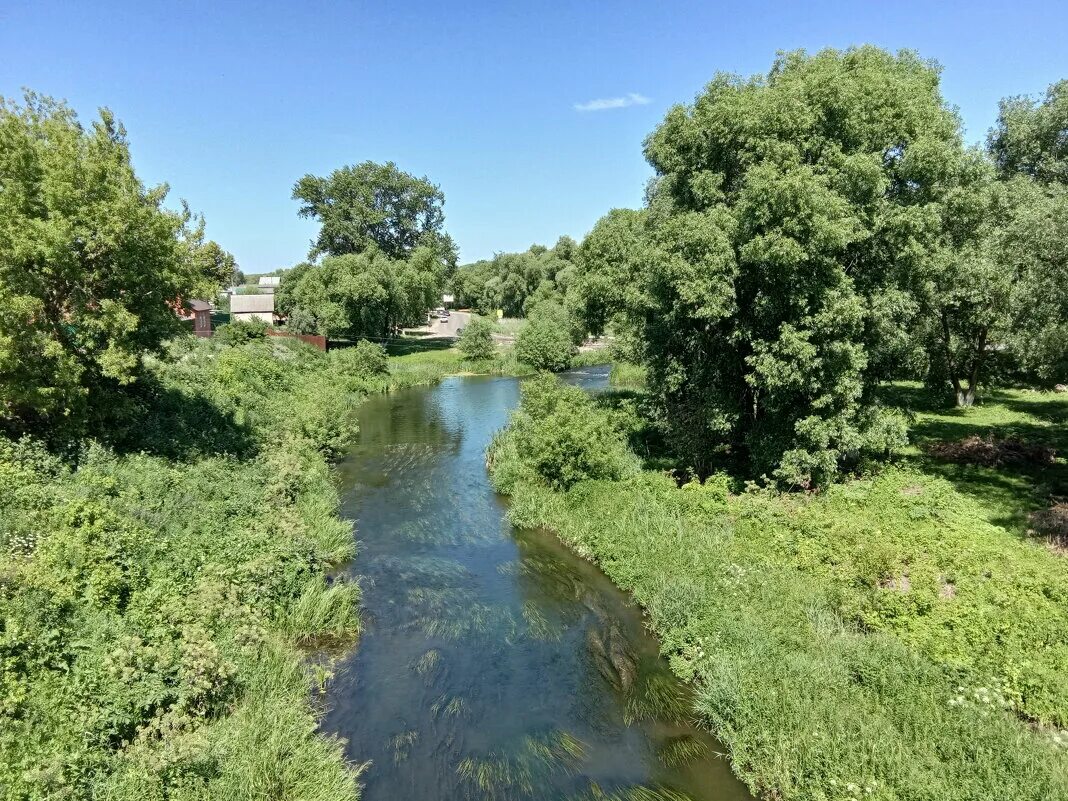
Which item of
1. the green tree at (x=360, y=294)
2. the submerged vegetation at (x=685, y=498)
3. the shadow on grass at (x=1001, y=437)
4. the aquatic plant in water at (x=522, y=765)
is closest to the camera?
the submerged vegetation at (x=685, y=498)

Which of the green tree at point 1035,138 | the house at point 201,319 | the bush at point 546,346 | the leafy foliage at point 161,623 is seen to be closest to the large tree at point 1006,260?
the green tree at point 1035,138

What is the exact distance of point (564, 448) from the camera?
25891 millimetres

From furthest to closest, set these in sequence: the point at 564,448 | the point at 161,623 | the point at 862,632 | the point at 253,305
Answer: the point at 253,305
the point at 564,448
the point at 862,632
the point at 161,623

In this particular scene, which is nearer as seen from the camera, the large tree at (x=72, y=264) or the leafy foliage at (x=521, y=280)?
the large tree at (x=72, y=264)

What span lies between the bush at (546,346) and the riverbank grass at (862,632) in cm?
4761

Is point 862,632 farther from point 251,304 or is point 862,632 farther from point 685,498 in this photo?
point 251,304

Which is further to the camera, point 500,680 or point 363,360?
point 363,360

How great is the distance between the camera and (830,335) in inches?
815

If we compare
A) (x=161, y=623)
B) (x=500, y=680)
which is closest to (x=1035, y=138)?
(x=500, y=680)

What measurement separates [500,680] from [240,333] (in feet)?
162

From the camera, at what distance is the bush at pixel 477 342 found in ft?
235

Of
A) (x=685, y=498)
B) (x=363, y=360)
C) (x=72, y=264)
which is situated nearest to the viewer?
(x=72, y=264)

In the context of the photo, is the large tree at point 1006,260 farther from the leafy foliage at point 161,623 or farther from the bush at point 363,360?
the bush at point 363,360

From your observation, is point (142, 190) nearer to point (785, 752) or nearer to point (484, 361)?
point (785, 752)
